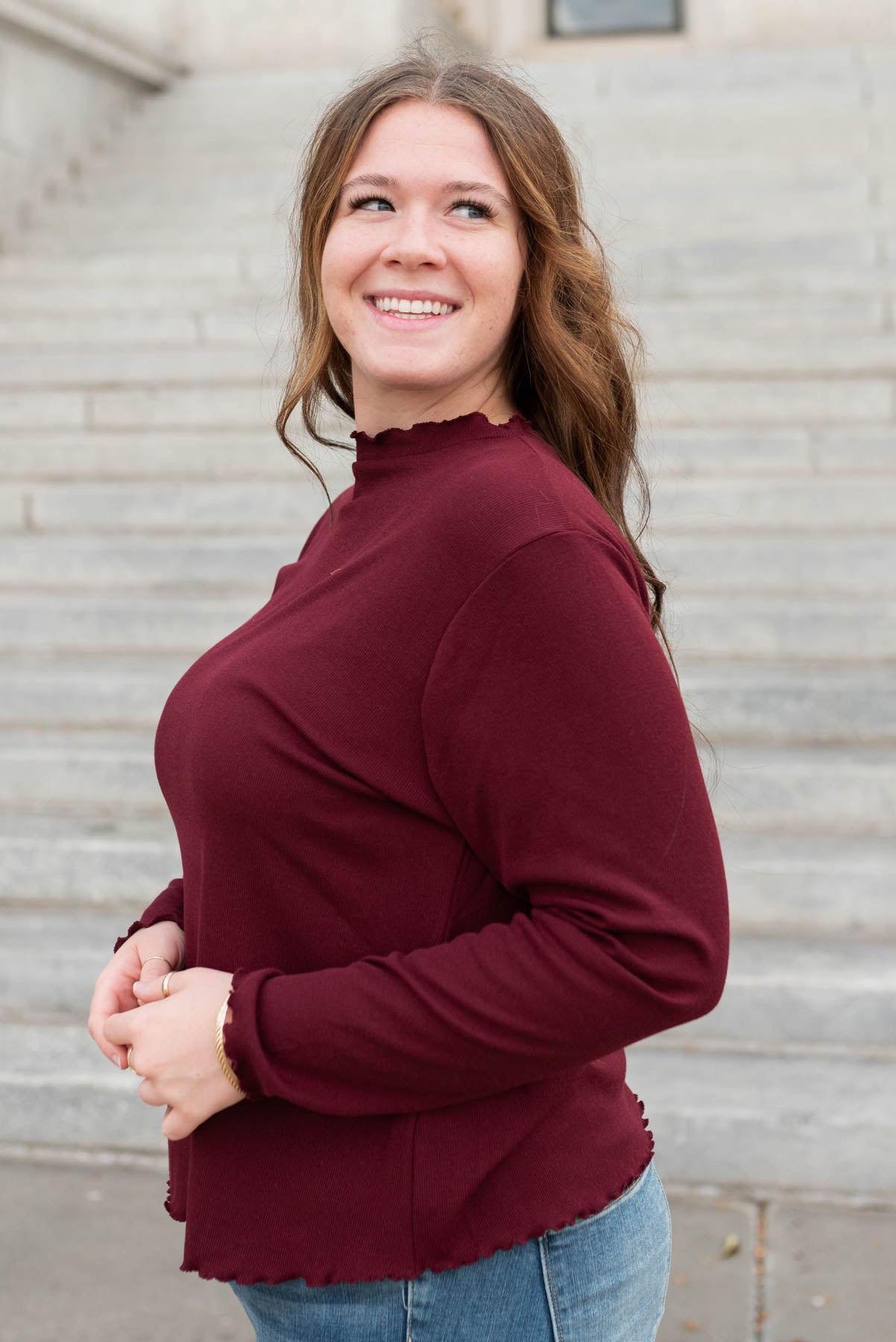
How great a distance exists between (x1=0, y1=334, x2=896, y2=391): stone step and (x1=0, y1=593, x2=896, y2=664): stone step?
4.54 ft

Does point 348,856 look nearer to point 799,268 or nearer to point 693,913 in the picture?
point 693,913

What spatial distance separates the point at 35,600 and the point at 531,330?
4057 millimetres

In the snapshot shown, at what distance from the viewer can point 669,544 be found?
4.91 m

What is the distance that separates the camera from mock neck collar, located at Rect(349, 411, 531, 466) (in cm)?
131

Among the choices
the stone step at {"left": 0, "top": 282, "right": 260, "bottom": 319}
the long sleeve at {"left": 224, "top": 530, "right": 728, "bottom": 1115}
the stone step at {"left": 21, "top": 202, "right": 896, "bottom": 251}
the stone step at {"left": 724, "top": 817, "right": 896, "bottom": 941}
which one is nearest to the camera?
the long sleeve at {"left": 224, "top": 530, "right": 728, "bottom": 1115}

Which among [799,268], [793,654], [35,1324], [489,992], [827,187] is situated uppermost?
[827,187]

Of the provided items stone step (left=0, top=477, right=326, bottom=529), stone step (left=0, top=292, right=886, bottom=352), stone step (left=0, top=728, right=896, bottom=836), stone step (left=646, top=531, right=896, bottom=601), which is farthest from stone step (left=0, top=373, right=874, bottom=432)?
stone step (left=0, top=728, right=896, bottom=836)

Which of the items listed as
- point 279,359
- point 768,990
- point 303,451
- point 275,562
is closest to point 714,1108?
point 768,990

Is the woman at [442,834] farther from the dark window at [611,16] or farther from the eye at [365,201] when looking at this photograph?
the dark window at [611,16]

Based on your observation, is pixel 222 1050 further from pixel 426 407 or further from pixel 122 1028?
pixel 426 407

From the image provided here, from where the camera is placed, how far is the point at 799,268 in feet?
21.5

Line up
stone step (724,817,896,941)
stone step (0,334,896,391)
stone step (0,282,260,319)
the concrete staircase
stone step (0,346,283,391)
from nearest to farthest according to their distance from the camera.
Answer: the concrete staircase
stone step (724,817,896,941)
stone step (0,334,896,391)
stone step (0,346,283,391)
stone step (0,282,260,319)

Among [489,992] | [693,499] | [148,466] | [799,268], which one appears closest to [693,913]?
[489,992]

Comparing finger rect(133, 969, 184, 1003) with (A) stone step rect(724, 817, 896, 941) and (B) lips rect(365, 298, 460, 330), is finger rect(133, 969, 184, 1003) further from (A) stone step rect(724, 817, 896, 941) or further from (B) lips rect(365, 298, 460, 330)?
(A) stone step rect(724, 817, 896, 941)
